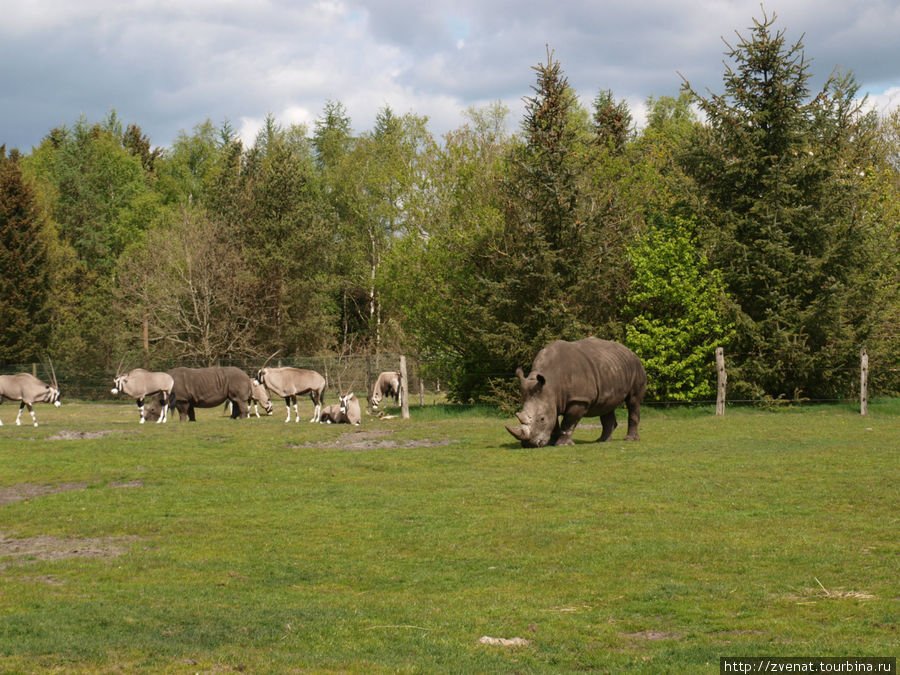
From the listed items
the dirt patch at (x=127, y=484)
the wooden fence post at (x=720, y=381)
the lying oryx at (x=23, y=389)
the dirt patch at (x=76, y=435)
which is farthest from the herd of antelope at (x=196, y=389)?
the dirt patch at (x=127, y=484)

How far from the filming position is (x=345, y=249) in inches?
2800

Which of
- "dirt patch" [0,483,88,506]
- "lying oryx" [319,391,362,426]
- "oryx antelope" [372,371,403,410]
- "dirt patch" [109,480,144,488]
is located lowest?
"dirt patch" [0,483,88,506]

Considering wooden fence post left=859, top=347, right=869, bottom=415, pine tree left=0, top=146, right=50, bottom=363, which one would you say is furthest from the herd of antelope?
pine tree left=0, top=146, right=50, bottom=363

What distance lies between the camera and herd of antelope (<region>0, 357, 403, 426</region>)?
32.5 m

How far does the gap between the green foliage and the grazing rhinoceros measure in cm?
1015

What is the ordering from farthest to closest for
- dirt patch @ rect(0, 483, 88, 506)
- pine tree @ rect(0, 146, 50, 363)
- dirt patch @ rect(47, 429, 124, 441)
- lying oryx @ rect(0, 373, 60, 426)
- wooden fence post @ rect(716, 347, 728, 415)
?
pine tree @ rect(0, 146, 50, 363), lying oryx @ rect(0, 373, 60, 426), wooden fence post @ rect(716, 347, 728, 415), dirt patch @ rect(47, 429, 124, 441), dirt patch @ rect(0, 483, 88, 506)

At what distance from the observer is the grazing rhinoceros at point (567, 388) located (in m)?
22.5

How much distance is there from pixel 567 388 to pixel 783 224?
50.8 feet

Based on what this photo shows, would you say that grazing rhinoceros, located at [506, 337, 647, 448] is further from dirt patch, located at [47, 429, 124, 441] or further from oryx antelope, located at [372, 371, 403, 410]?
oryx antelope, located at [372, 371, 403, 410]

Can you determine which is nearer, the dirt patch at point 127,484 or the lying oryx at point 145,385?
the dirt patch at point 127,484

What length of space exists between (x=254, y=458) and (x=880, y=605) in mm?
16127

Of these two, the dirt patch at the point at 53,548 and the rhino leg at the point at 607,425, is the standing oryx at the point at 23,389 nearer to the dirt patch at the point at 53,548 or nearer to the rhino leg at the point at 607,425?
the rhino leg at the point at 607,425

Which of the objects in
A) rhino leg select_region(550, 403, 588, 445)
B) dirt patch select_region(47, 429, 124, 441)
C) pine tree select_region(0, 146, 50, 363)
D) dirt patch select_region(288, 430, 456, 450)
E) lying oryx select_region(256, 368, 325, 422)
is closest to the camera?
rhino leg select_region(550, 403, 588, 445)

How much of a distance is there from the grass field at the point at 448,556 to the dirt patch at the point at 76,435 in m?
2.76
